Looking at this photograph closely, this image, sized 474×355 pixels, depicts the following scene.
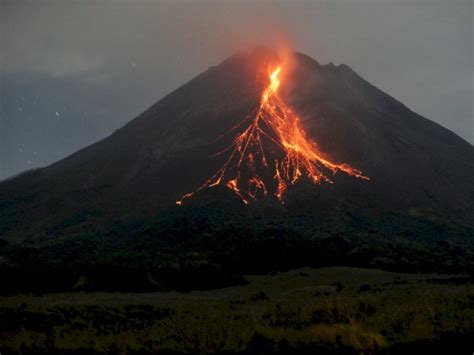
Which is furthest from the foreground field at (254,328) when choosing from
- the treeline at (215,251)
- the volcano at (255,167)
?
the volcano at (255,167)

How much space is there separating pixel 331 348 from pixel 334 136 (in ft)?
491

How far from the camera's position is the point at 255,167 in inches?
5837

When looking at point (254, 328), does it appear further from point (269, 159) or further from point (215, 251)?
point (269, 159)

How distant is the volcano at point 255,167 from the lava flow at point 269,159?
0.30 m

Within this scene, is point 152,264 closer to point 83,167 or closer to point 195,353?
point 195,353

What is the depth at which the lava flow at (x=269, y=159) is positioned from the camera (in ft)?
456

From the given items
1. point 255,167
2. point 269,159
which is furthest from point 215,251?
point 269,159

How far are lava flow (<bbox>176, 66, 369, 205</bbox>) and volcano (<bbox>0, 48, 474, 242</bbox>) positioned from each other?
0.30 m

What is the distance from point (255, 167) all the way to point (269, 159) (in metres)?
6.33

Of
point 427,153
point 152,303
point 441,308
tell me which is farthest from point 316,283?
point 427,153

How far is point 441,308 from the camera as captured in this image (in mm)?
24531

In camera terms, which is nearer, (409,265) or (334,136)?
(409,265)

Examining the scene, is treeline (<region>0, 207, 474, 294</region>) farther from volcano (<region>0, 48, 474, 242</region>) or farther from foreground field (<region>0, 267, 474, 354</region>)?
foreground field (<region>0, 267, 474, 354</region>)

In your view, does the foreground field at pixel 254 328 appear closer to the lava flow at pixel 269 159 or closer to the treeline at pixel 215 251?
the treeline at pixel 215 251
